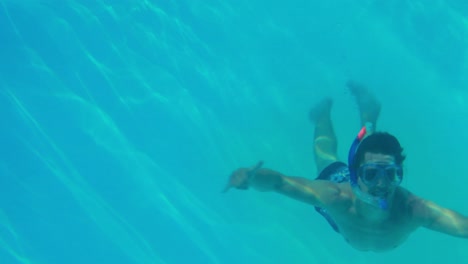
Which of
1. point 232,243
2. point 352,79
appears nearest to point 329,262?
point 232,243

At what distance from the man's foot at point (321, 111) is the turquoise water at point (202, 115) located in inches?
8.6

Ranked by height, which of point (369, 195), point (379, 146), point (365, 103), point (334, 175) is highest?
point (365, 103)

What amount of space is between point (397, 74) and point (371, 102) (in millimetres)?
866

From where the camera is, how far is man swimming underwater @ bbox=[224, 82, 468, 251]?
340 cm

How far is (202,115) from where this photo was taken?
22.7 feet

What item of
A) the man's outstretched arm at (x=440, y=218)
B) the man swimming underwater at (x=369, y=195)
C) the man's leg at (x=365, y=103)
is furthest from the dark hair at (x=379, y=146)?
the man's leg at (x=365, y=103)

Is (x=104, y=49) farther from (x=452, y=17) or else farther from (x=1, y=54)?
(x=452, y=17)

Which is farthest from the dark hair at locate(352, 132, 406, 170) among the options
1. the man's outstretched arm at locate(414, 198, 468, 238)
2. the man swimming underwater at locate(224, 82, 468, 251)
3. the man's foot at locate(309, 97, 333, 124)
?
the man's foot at locate(309, 97, 333, 124)

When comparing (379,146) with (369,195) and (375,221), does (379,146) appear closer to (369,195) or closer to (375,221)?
(369,195)

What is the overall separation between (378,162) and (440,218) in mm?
1085

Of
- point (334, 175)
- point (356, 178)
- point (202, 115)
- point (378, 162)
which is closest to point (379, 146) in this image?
point (378, 162)

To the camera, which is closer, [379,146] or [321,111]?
[379,146]

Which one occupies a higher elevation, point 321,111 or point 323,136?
point 321,111

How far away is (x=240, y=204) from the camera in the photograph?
271 inches
